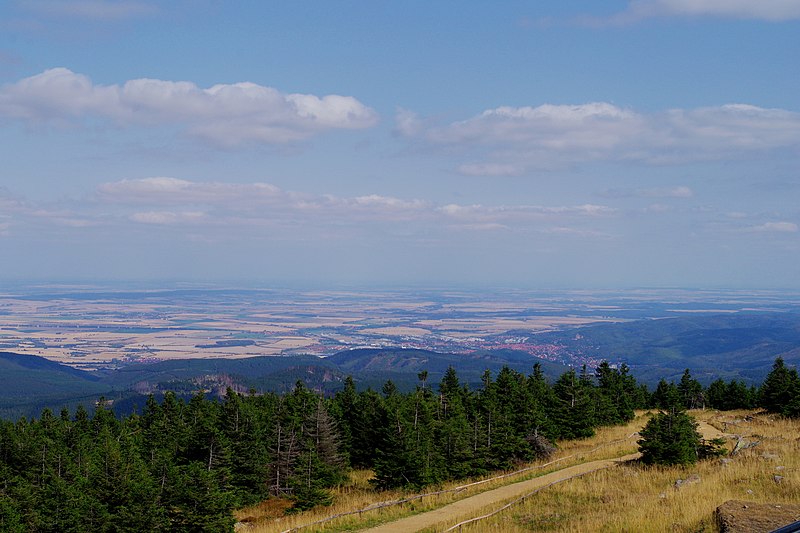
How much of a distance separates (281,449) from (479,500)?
2105cm

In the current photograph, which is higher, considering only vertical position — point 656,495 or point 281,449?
point 656,495

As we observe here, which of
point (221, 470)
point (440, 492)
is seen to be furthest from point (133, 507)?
point (440, 492)

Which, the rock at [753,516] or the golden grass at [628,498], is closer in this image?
the rock at [753,516]

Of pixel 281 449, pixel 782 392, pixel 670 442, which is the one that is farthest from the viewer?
pixel 782 392

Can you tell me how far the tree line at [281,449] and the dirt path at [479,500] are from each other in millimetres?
5341

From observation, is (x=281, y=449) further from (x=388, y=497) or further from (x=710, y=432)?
(x=710, y=432)

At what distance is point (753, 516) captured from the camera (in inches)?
604

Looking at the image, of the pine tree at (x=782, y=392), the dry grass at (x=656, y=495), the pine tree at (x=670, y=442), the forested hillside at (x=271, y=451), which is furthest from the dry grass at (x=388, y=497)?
the pine tree at (x=782, y=392)

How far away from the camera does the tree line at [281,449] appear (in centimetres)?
2919

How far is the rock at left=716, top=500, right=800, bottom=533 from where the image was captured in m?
14.6

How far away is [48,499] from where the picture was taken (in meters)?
34.6

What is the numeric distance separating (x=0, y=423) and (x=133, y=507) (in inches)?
1472

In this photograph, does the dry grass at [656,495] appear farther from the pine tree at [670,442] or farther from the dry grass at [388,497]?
the dry grass at [388,497]

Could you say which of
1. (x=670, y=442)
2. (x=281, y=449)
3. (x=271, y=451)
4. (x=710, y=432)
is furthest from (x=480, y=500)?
(x=710, y=432)
